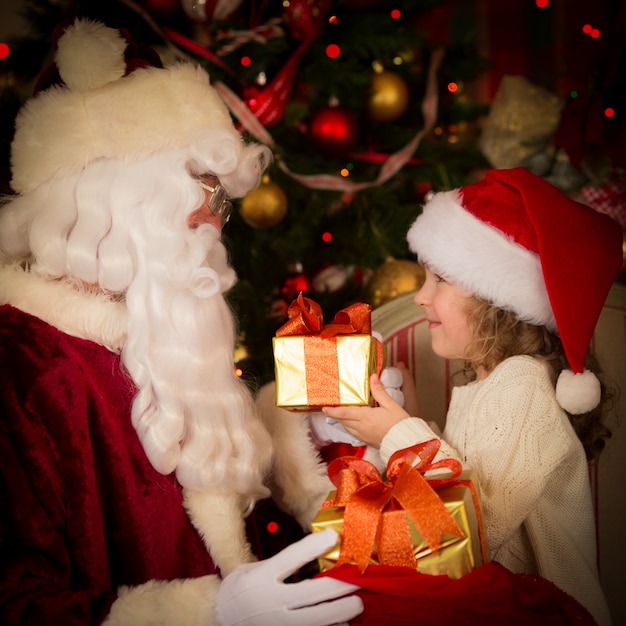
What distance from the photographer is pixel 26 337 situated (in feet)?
4.30

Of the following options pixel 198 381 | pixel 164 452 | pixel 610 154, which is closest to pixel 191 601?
pixel 164 452

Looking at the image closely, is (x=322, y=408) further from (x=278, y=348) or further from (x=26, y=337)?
(x=26, y=337)

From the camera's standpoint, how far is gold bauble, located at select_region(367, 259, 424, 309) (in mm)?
2350

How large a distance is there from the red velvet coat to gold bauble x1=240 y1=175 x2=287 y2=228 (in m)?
0.95

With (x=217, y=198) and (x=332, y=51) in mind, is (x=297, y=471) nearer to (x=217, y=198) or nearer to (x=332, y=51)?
(x=217, y=198)

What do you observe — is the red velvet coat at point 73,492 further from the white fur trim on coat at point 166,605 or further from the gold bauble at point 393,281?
the gold bauble at point 393,281

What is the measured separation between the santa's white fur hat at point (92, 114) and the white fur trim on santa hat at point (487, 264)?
0.59 m

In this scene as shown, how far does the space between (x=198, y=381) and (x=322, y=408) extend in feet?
0.91

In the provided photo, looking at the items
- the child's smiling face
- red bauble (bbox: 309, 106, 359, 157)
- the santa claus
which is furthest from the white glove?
red bauble (bbox: 309, 106, 359, 157)

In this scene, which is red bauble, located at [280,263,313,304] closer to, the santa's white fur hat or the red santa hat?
the red santa hat

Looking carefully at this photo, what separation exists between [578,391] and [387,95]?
1.35 meters

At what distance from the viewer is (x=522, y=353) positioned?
165 cm

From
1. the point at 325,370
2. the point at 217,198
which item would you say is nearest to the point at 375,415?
the point at 325,370

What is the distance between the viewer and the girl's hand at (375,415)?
5.12ft
